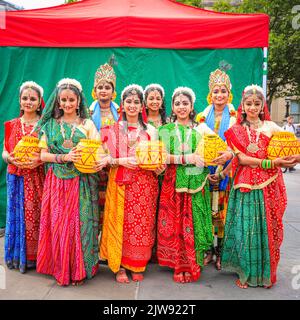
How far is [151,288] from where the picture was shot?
10.3ft

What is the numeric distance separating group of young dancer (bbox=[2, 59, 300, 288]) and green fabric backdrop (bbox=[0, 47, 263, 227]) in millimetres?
1400

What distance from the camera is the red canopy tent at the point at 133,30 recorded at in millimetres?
4441

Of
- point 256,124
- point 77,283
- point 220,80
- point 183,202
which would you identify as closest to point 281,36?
point 220,80

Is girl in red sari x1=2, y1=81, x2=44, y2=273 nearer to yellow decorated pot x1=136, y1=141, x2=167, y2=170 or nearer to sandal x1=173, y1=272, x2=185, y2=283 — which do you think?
yellow decorated pot x1=136, y1=141, x2=167, y2=170

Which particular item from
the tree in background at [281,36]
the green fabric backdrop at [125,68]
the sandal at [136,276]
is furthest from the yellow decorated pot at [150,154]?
the tree in background at [281,36]

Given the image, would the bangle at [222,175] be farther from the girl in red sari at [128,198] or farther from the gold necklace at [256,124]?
the girl in red sari at [128,198]

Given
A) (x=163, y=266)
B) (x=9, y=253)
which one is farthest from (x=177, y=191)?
(x=9, y=253)

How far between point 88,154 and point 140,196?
0.58m

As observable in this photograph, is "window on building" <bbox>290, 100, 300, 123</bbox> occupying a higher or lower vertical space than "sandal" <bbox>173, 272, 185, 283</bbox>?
higher

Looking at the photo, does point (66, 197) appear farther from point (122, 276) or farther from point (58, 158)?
point (122, 276)

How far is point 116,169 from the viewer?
3219 mm

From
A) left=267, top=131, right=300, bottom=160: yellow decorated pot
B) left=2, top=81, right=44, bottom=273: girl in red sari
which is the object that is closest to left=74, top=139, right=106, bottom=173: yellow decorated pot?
left=2, top=81, right=44, bottom=273: girl in red sari

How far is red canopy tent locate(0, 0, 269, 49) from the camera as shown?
444 centimetres

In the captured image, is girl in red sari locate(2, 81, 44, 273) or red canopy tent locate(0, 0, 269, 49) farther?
red canopy tent locate(0, 0, 269, 49)
